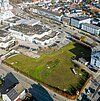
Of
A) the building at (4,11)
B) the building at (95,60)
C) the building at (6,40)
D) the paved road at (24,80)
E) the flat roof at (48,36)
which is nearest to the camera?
the paved road at (24,80)

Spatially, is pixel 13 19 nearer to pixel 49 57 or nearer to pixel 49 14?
pixel 49 14

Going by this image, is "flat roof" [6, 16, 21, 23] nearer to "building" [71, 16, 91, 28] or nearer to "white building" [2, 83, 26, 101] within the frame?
"building" [71, 16, 91, 28]

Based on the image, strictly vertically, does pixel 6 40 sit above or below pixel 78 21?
below

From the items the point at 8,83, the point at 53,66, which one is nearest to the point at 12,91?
the point at 8,83

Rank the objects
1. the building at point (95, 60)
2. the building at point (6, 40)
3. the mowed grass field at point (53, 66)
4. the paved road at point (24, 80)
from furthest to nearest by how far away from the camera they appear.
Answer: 1. the building at point (6, 40)
2. the building at point (95, 60)
3. the mowed grass field at point (53, 66)
4. the paved road at point (24, 80)

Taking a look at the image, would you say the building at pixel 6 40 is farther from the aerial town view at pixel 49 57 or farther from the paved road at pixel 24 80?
the paved road at pixel 24 80

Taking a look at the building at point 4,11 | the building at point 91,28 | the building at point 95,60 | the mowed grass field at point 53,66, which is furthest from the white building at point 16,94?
the building at point 4,11
